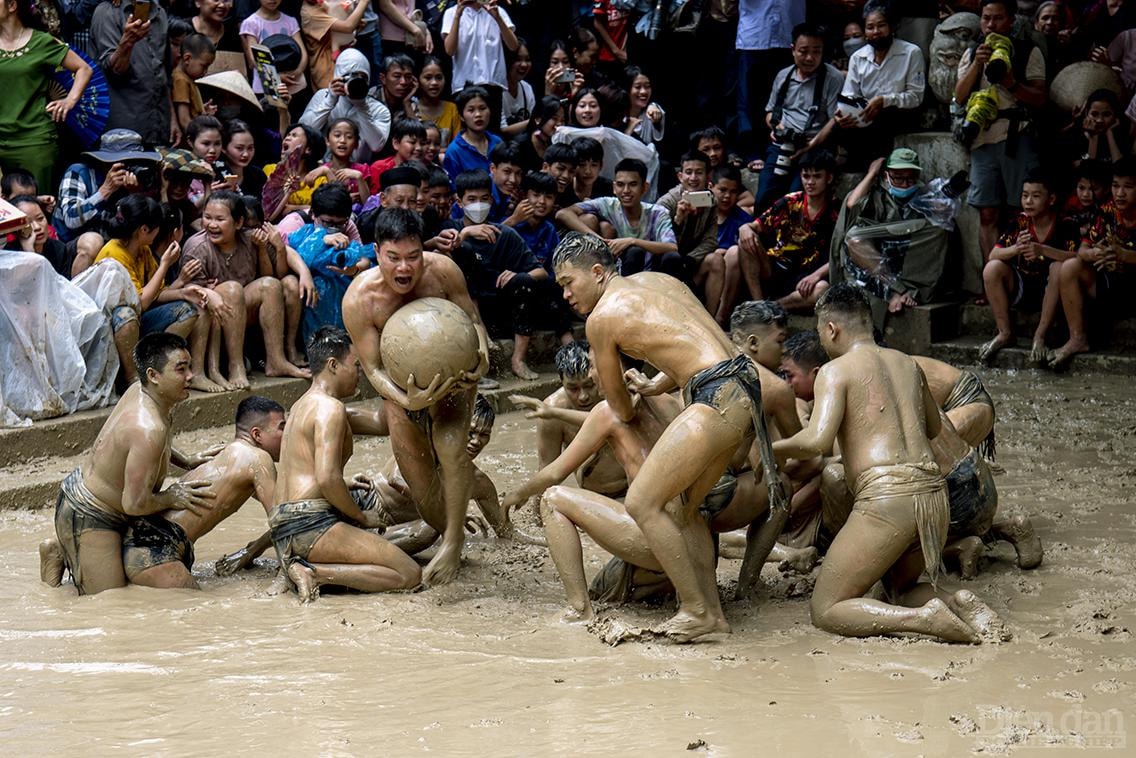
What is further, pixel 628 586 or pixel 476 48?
pixel 476 48

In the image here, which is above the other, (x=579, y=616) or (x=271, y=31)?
(x=271, y=31)

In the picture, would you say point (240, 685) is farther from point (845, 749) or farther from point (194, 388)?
point (194, 388)

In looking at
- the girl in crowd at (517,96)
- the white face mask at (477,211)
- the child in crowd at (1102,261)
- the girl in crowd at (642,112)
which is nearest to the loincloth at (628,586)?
the white face mask at (477,211)

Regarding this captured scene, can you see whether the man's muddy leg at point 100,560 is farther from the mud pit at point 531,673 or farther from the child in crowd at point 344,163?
the child in crowd at point 344,163

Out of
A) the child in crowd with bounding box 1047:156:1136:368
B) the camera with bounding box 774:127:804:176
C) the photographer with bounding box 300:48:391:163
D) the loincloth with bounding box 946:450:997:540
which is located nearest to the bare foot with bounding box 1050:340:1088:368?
the child in crowd with bounding box 1047:156:1136:368

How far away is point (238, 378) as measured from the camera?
30.5 feet

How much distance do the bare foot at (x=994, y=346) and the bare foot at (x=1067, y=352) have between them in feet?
1.44

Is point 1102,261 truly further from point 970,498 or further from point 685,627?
point 685,627

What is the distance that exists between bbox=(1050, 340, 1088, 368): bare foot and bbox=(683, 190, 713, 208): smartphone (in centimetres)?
302

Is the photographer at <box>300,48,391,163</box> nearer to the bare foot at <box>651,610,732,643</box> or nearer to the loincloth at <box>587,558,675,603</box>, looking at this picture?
the loincloth at <box>587,558,675,603</box>

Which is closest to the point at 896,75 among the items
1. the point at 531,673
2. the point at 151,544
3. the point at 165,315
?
the point at 165,315

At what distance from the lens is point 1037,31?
11.5 m

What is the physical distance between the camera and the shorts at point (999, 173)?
11219mm

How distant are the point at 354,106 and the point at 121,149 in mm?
2143
